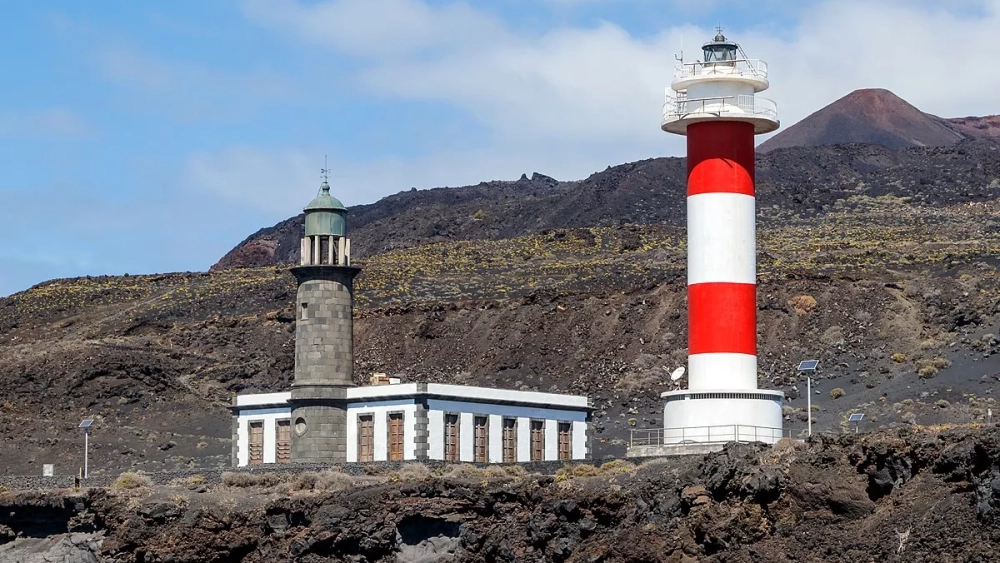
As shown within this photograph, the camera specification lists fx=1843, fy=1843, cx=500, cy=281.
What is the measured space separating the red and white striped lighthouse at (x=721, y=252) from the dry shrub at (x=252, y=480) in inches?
424

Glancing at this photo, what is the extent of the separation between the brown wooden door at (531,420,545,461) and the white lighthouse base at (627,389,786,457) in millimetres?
10045

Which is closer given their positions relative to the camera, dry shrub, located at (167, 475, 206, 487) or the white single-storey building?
dry shrub, located at (167, 475, 206, 487)

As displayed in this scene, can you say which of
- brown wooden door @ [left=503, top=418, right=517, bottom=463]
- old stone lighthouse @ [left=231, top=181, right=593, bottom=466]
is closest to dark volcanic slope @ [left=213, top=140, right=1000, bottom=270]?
brown wooden door @ [left=503, top=418, right=517, bottom=463]

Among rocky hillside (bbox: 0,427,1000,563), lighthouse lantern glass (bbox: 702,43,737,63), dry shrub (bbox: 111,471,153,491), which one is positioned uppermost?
lighthouse lantern glass (bbox: 702,43,737,63)

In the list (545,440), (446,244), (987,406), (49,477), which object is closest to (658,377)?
(987,406)

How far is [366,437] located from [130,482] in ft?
20.6

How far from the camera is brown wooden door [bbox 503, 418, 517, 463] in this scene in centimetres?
5072

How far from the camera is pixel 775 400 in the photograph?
41750 mm

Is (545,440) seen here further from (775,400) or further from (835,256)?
(835,256)

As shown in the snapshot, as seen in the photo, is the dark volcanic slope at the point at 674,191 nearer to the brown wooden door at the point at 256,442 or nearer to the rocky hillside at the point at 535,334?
the rocky hillside at the point at 535,334

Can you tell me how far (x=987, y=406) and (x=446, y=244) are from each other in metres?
61.0

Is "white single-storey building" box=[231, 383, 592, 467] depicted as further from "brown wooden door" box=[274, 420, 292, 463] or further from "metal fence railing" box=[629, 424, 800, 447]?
"metal fence railing" box=[629, 424, 800, 447]

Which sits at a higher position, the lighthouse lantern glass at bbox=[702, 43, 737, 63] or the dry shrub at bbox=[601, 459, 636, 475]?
the lighthouse lantern glass at bbox=[702, 43, 737, 63]

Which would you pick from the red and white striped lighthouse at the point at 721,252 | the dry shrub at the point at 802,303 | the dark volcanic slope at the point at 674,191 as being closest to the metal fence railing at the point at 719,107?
the red and white striped lighthouse at the point at 721,252
